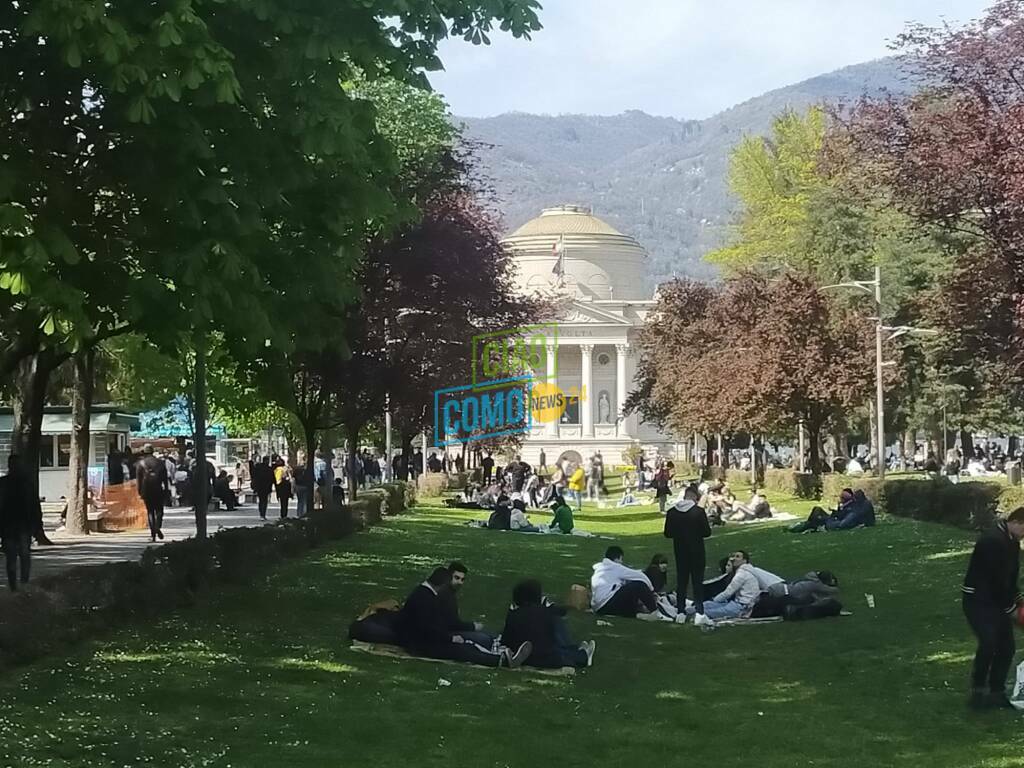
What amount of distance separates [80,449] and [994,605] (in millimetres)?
20008

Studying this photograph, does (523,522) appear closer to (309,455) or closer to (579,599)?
(309,455)

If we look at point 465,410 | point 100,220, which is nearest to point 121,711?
point 100,220

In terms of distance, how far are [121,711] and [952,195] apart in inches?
683

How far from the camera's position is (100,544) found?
26125 mm

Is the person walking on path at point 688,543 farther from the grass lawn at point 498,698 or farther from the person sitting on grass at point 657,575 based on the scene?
the person sitting on grass at point 657,575

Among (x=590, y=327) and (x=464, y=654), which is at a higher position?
(x=590, y=327)

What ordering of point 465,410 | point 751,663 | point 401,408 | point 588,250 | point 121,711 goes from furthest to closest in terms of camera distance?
1. point 588,250
2. point 465,410
3. point 401,408
4. point 751,663
5. point 121,711

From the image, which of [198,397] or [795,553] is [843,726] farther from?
[795,553]

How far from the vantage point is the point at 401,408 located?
31984 mm

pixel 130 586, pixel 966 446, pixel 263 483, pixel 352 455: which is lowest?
pixel 130 586

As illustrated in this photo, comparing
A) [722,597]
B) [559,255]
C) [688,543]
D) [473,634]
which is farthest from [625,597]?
[559,255]

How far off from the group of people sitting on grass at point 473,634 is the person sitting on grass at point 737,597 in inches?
147

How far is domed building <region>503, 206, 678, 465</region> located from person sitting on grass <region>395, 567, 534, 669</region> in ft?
285

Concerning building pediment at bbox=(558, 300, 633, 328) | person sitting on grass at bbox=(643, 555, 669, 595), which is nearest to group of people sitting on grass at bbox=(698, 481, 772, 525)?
person sitting on grass at bbox=(643, 555, 669, 595)
